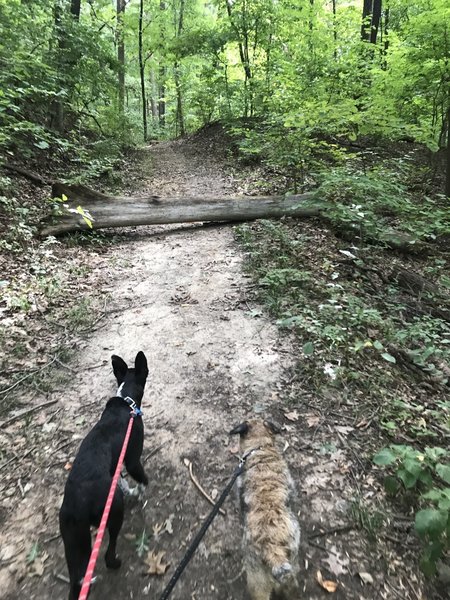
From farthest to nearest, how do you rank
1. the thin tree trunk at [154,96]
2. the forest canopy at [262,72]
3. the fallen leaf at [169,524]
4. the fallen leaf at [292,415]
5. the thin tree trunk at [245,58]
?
the thin tree trunk at [154,96] → the thin tree trunk at [245,58] → the forest canopy at [262,72] → the fallen leaf at [292,415] → the fallen leaf at [169,524]

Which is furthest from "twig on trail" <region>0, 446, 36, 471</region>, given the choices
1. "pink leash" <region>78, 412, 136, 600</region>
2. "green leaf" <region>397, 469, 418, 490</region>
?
"green leaf" <region>397, 469, 418, 490</region>

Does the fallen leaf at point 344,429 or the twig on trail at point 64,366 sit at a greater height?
the twig on trail at point 64,366

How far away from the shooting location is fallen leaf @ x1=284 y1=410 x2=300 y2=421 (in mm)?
3469

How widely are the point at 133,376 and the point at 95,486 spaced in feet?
3.54

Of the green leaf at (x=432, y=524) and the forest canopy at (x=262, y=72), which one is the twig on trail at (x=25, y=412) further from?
the forest canopy at (x=262, y=72)

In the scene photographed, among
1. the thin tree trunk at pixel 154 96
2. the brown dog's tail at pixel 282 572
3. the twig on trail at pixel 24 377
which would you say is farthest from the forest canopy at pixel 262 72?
the thin tree trunk at pixel 154 96

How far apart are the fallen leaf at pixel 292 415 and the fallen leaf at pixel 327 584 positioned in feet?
4.29

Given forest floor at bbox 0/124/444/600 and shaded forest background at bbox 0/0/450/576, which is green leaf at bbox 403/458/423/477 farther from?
forest floor at bbox 0/124/444/600

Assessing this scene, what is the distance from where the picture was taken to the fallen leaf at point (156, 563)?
2.39 meters

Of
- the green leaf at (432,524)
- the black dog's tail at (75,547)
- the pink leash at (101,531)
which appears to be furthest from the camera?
the black dog's tail at (75,547)

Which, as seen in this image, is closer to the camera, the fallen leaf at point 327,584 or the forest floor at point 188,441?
the fallen leaf at point 327,584

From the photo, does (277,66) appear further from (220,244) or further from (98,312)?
(98,312)

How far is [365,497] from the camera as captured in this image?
2.74m

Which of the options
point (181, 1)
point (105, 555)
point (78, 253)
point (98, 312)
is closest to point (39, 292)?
point (98, 312)
